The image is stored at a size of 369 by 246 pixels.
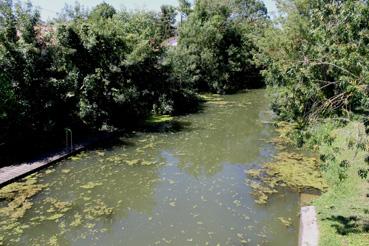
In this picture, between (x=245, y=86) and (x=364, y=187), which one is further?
(x=245, y=86)

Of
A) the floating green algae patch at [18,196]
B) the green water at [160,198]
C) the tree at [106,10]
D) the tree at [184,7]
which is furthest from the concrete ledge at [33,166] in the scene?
the tree at [184,7]

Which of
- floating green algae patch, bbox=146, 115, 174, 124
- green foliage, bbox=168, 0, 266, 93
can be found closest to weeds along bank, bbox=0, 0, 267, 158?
floating green algae patch, bbox=146, 115, 174, 124

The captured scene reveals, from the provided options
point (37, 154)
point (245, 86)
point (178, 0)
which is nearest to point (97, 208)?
point (37, 154)

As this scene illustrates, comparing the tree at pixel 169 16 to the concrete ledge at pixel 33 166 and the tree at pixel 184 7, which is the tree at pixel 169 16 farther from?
the concrete ledge at pixel 33 166

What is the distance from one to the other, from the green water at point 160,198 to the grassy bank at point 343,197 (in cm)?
91

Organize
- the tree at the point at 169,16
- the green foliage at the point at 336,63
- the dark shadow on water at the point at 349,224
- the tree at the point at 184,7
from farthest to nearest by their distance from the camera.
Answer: the tree at the point at 169,16
the tree at the point at 184,7
the dark shadow on water at the point at 349,224
the green foliage at the point at 336,63

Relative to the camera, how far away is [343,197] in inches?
407

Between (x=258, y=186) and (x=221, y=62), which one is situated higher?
(x=221, y=62)

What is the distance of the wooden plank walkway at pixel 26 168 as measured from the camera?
469 inches

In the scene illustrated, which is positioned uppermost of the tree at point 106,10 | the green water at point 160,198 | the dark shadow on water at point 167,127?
the tree at point 106,10

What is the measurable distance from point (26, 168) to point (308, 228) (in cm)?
873

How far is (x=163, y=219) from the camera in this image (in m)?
10.0

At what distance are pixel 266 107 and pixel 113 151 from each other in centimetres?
1366

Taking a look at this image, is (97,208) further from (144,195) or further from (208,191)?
(208,191)
